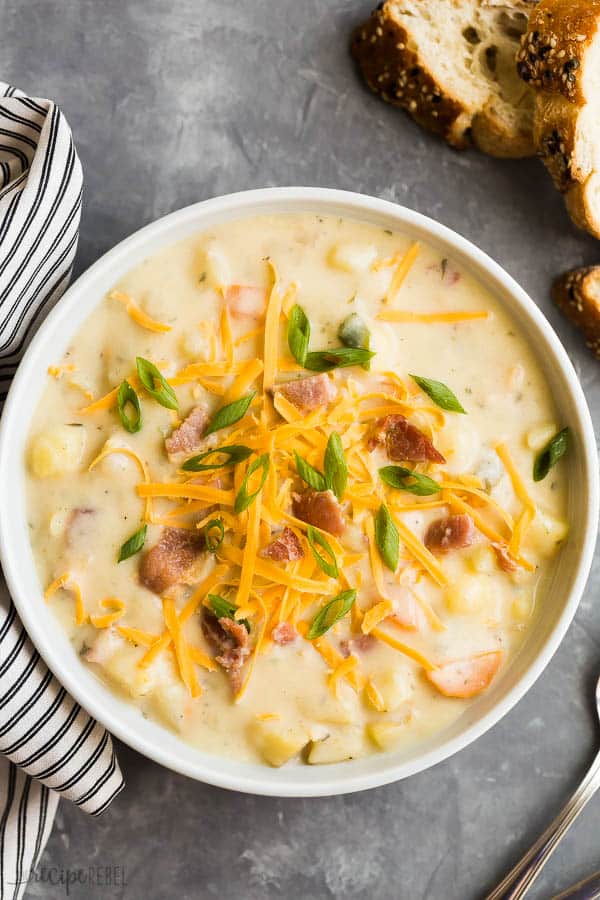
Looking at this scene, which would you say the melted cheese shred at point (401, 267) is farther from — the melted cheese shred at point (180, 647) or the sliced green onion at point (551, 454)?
the melted cheese shred at point (180, 647)

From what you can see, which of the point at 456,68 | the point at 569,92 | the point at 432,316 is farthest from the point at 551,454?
the point at 456,68

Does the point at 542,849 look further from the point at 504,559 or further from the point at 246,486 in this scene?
the point at 246,486

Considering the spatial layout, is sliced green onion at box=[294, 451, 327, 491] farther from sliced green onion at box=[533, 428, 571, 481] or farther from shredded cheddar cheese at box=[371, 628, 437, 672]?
sliced green onion at box=[533, 428, 571, 481]

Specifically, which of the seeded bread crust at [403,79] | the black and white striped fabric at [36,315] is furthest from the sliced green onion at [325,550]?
the seeded bread crust at [403,79]

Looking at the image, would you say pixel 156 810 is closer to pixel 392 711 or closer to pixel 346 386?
pixel 392 711

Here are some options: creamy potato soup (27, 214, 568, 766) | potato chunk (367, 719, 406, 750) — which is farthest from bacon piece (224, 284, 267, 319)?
potato chunk (367, 719, 406, 750)

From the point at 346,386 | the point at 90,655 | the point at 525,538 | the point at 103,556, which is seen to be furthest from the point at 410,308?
the point at 90,655

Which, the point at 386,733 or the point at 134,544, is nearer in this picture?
the point at 134,544
